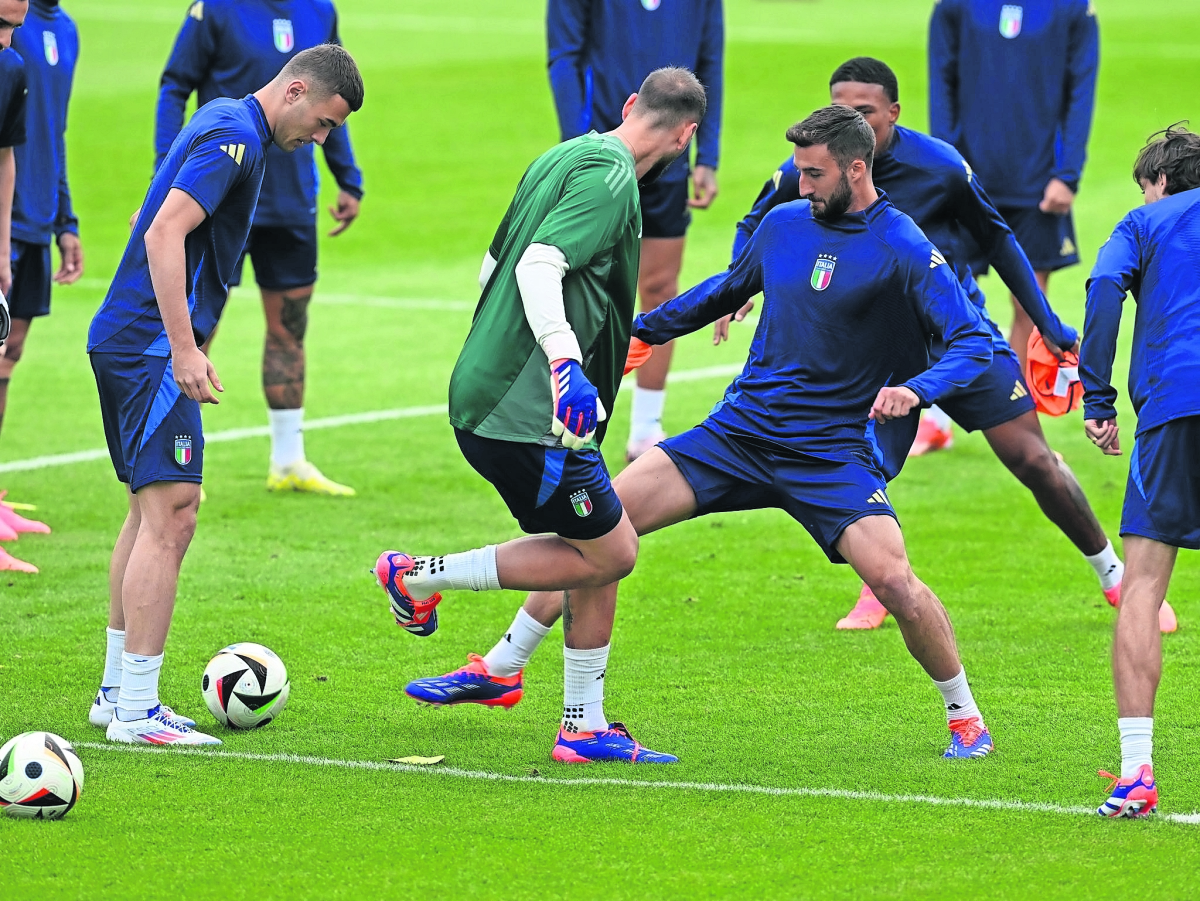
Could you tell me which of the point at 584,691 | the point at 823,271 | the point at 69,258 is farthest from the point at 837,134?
the point at 69,258

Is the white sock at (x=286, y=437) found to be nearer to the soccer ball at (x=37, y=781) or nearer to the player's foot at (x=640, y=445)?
the player's foot at (x=640, y=445)

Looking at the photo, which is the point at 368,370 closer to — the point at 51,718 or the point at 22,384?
the point at 22,384

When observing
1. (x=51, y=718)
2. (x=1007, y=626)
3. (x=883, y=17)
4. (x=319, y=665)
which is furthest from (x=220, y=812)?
(x=883, y=17)

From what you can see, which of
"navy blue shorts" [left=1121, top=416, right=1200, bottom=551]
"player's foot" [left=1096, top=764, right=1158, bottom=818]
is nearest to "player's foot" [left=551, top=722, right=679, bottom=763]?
"player's foot" [left=1096, top=764, right=1158, bottom=818]

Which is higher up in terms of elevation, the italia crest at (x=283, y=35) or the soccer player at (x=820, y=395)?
the italia crest at (x=283, y=35)

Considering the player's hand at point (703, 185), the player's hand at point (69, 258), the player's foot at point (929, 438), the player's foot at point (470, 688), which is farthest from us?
the player's foot at point (929, 438)

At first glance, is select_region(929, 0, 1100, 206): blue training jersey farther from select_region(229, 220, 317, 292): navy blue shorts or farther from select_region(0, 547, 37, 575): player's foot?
select_region(0, 547, 37, 575): player's foot

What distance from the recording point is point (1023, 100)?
10062mm

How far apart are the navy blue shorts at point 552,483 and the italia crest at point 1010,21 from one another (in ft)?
17.9

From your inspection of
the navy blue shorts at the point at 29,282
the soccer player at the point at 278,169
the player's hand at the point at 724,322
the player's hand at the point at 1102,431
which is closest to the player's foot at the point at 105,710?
the player's hand at the point at 724,322

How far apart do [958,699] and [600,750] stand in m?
1.23

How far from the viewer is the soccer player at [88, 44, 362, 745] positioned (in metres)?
5.81

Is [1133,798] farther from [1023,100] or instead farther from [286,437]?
[286,437]

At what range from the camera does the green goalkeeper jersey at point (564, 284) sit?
5.31 m
